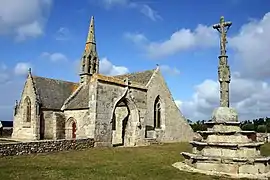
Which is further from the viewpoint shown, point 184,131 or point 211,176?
point 184,131

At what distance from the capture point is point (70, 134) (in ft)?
95.5

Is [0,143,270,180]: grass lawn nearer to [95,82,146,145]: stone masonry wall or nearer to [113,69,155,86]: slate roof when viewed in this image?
[95,82,146,145]: stone masonry wall

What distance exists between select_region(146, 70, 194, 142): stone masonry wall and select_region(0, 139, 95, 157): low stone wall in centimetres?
1021

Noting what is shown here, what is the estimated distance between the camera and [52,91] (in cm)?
3106

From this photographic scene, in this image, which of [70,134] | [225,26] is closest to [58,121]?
[70,134]

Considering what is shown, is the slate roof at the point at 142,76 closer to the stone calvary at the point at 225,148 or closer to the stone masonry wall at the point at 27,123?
the stone masonry wall at the point at 27,123

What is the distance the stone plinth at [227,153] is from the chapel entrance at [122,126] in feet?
48.5

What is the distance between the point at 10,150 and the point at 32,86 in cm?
1470

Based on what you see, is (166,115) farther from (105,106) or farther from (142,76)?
(105,106)

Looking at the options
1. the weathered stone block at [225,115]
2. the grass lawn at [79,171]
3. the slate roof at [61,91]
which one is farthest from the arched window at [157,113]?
the weathered stone block at [225,115]

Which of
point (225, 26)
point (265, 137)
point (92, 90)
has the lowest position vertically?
point (265, 137)

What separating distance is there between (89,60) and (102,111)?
13.2m

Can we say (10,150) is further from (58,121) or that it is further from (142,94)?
(142,94)

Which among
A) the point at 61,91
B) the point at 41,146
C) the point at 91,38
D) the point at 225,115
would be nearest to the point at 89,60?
the point at 91,38
